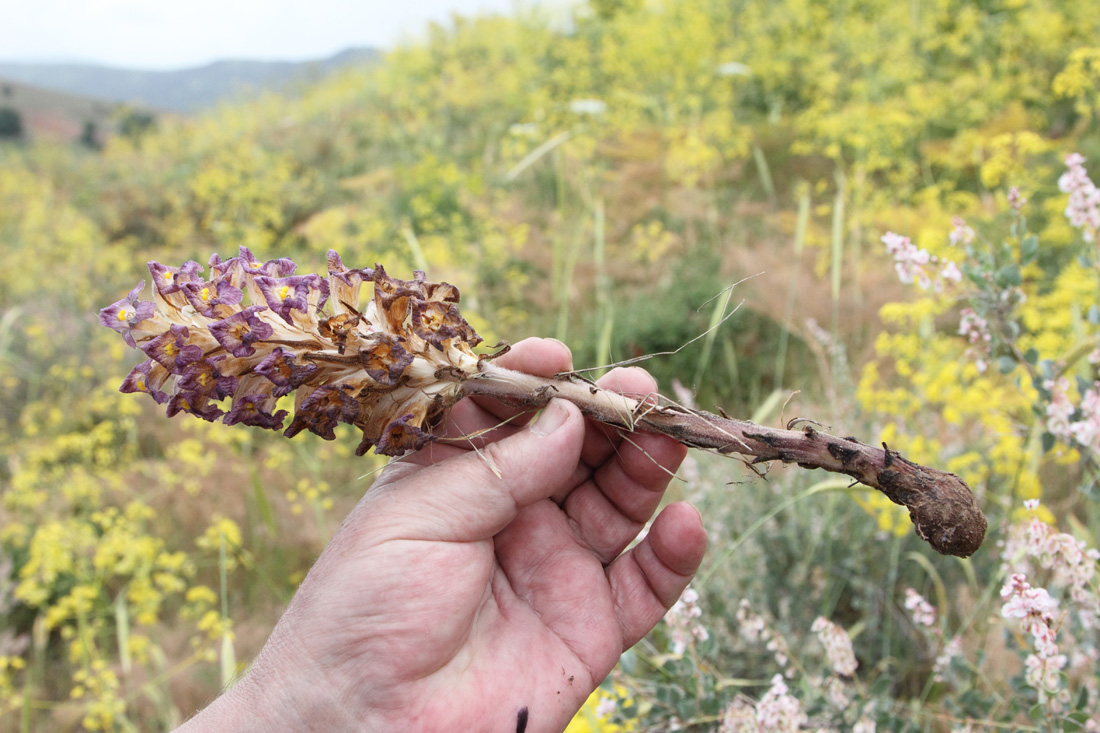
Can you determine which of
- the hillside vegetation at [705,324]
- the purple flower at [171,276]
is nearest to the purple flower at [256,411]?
the purple flower at [171,276]

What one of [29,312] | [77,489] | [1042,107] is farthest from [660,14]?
[77,489]

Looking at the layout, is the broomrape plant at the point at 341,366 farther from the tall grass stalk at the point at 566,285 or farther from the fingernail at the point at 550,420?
the tall grass stalk at the point at 566,285

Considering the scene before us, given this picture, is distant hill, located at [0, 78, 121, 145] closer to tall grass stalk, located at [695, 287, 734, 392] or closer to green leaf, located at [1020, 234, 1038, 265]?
tall grass stalk, located at [695, 287, 734, 392]

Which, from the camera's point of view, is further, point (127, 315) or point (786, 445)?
point (786, 445)

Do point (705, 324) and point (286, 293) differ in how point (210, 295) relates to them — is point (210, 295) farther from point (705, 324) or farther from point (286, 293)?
point (705, 324)

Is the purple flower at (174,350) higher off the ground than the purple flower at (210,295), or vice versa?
the purple flower at (210,295)

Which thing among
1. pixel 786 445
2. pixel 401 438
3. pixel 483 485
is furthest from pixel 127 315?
pixel 786 445

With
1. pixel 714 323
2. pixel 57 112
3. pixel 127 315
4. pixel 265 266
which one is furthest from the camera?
pixel 57 112
